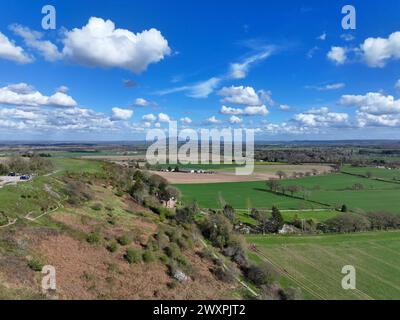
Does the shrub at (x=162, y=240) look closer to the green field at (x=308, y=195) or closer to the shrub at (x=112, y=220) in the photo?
the shrub at (x=112, y=220)

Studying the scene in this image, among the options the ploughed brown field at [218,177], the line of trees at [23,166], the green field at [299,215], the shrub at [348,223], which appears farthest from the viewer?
the ploughed brown field at [218,177]

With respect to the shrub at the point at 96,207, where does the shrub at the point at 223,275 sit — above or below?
below

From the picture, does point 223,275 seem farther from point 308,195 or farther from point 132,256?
point 308,195

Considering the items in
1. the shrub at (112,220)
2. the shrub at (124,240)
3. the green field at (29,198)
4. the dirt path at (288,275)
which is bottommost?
the dirt path at (288,275)

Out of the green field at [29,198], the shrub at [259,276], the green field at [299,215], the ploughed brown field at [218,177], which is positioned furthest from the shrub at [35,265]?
the ploughed brown field at [218,177]

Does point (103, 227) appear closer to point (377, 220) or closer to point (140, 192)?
point (140, 192)

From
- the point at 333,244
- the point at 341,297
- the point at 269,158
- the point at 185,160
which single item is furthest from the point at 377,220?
the point at 269,158

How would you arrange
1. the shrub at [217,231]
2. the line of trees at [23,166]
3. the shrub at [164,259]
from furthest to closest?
the line of trees at [23,166] → the shrub at [217,231] → the shrub at [164,259]
